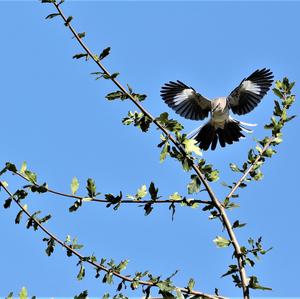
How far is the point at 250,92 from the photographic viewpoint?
8.48 metres

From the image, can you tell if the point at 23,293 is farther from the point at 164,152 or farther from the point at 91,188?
the point at 164,152

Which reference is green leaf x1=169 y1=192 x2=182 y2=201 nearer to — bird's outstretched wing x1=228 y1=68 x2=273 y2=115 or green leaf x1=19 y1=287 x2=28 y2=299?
green leaf x1=19 y1=287 x2=28 y2=299

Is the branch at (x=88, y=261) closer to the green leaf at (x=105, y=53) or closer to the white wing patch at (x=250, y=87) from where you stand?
the green leaf at (x=105, y=53)

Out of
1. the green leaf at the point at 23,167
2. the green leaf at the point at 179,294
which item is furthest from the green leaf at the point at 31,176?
the green leaf at the point at 179,294

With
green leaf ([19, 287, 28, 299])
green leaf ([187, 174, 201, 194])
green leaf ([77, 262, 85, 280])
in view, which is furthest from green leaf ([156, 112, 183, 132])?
green leaf ([19, 287, 28, 299])

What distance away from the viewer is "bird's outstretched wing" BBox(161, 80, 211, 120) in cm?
867

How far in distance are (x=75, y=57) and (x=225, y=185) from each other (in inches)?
52.2

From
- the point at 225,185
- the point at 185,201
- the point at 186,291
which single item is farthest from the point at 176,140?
the point at 186,291

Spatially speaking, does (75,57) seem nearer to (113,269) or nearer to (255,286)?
(113,269)

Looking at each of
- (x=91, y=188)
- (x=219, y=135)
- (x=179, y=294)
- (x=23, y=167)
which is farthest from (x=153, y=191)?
(x=219, y=135)

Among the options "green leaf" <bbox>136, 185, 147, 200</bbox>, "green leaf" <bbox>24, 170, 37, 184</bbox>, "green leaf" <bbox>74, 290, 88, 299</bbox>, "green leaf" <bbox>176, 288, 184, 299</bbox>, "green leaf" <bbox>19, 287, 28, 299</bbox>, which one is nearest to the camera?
"green leaf" <bbox>19, 287, 28, 299</bbox>

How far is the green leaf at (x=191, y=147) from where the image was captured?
10.6 ft

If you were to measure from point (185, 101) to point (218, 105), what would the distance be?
0.55m

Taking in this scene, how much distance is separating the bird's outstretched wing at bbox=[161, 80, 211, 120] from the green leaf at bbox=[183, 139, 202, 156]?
533 centimetres
